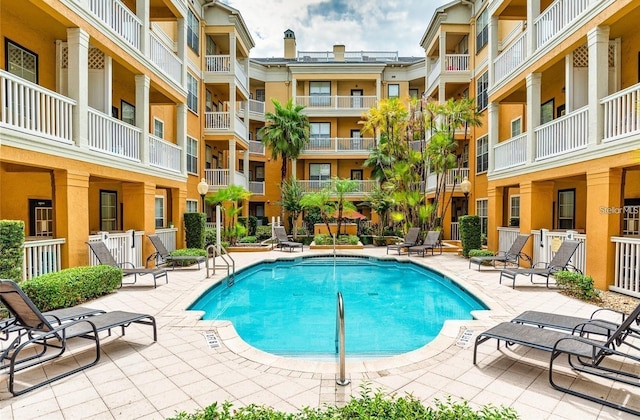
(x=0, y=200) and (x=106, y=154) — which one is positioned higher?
(x=106, y=154)

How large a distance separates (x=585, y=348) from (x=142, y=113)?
42.2 feet

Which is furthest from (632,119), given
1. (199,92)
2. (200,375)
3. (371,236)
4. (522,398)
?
(199,92)

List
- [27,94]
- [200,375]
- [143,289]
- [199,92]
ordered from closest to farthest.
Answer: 1. [200,375]
2. [27,94]
3. [143,289]
4. [199,92]

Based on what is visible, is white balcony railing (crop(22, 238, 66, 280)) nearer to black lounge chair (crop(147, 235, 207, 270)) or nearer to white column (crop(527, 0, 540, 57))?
black lounge chair (crop(147, 235, 207, 270))

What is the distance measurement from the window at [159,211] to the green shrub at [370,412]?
1436 cm

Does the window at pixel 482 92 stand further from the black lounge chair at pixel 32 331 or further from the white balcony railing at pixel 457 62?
the black lounge chair at pixel 32 331

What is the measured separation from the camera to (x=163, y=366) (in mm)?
4340

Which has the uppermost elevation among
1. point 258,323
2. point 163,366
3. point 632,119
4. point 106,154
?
point 632,119

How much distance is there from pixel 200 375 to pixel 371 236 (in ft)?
60.2

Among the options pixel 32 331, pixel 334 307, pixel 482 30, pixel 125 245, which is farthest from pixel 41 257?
pixel 482 30

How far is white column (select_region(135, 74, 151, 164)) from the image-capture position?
37.6ft

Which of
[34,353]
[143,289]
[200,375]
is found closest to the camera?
[200,375]

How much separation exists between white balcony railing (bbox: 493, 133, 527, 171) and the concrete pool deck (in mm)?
8895

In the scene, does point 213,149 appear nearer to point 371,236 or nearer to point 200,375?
point 371,236
